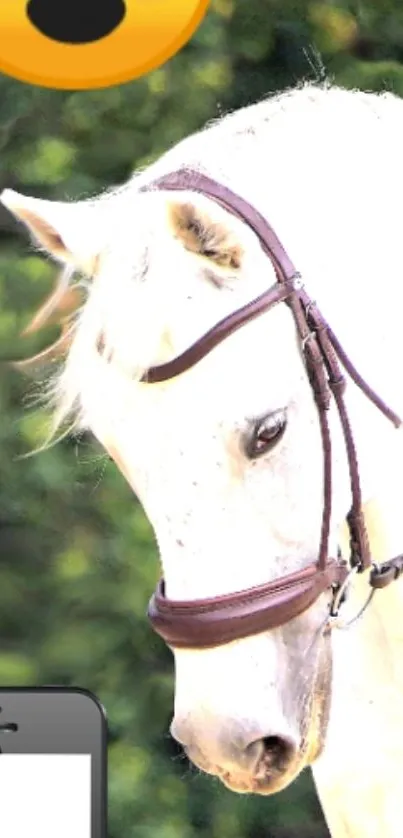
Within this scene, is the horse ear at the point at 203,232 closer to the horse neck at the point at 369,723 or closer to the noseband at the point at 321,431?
the noseband at the point at 321,431

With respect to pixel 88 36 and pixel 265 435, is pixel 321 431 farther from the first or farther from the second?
pixel 88 36

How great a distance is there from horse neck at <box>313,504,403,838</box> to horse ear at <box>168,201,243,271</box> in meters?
0.26

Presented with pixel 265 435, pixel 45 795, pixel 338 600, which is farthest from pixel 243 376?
pixel 45 795

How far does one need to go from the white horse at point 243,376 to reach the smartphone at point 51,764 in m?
0.05

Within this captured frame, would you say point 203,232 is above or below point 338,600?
above

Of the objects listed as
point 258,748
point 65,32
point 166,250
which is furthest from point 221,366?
point 65,32

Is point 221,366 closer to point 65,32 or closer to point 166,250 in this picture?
point 166,250

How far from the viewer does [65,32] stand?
829 millimetres

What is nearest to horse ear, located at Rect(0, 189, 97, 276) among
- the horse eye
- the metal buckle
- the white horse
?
the white horse

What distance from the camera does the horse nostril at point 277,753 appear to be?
0.68m

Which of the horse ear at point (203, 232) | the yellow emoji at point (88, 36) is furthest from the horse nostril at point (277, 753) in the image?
the yellow emoji at point (88, 36)

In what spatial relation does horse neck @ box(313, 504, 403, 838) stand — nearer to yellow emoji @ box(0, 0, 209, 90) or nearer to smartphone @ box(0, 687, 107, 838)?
smartphone @ box(0, 687, 107, 838)

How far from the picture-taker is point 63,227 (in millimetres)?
657

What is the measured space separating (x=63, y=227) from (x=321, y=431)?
0.19 m
